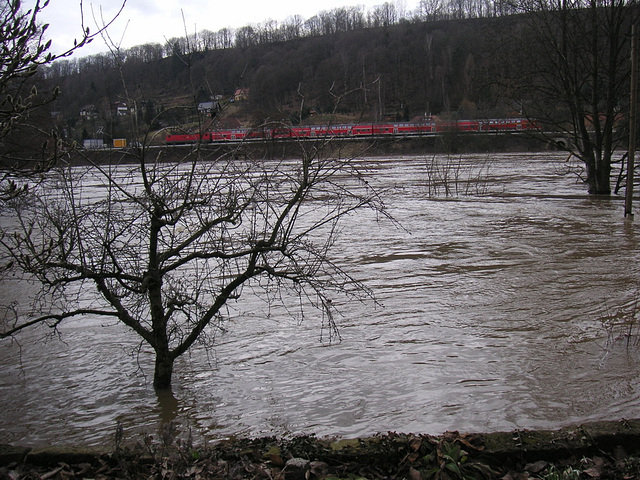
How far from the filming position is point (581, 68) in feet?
75.8

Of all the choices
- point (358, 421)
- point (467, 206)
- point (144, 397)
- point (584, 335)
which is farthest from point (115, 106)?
point (467, 206)

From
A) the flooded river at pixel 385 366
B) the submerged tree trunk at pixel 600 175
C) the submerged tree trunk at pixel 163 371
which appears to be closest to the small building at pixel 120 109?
the submerged tree trunk at pixel 163 371

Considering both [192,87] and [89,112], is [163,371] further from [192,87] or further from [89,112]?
[89,112]

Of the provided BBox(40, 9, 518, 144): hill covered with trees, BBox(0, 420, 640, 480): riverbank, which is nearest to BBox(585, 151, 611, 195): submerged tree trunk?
BBox(40, 9, 518, 144): hill covered with trees

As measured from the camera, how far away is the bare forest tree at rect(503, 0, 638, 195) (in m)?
22.4

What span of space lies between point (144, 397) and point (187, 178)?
7.60 ft

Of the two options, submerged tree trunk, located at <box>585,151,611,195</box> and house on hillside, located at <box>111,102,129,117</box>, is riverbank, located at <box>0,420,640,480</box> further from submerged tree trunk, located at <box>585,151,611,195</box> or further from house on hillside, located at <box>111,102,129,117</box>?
submerged tree trunk, located at <box>585,151,611,195</box>

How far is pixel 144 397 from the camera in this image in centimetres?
610

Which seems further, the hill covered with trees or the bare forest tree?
the bare forest tree

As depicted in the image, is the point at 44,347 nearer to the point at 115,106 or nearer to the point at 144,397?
the point at 144,397

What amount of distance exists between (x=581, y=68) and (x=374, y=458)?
75.2 feet

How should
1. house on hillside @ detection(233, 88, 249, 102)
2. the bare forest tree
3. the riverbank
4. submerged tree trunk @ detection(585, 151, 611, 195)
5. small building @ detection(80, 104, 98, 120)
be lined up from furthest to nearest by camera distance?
1. submerged tree trunk @ detection(585, 151, 611, 195)
2. the bare forest tree
3. small building @ detection(80, 104, 98, 120)
4. house on hillside @ detection(233, 88, 249, 102)
5. the riverbank

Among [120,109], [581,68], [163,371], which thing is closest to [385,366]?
[163,371]

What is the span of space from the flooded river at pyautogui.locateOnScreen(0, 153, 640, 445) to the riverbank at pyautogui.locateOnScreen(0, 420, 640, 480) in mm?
1134
